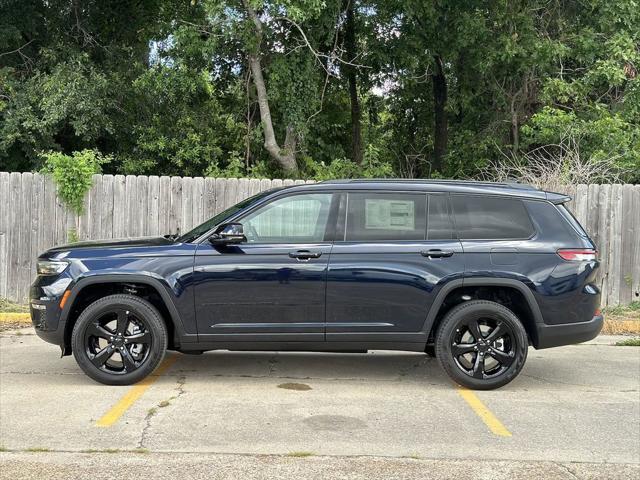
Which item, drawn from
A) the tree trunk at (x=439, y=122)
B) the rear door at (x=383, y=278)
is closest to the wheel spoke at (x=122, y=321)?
the rear door at (x=383, y=278)

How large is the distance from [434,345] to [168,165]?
11.1 m

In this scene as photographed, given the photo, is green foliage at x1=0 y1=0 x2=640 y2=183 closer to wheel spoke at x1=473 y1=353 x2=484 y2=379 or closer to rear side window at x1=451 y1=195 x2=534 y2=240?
rear side window at x1=451 y1=195 x2=534 y2=240

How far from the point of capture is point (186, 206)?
10844mm

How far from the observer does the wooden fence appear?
10664 mm

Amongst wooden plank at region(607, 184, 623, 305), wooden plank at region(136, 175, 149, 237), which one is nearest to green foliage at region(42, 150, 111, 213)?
wooden plank at region(136, 175, 149, 237)

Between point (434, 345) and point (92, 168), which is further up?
point (92, 168)

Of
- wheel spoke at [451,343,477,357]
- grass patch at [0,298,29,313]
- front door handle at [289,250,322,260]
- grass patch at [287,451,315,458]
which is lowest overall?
grass patch at [287,451,315,458]

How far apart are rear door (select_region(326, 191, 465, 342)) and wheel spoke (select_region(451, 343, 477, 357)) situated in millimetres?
290

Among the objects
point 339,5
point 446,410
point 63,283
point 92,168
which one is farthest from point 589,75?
point 63,283

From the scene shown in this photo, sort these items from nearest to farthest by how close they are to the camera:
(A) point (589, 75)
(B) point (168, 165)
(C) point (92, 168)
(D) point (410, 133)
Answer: (C) point (92, 168) < (A) point (589, 75) < (B) point (168, 165) < (D) point (410, 133)

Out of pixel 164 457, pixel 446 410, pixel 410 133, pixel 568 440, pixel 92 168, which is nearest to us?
pixel 164 457

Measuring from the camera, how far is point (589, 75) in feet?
48.4

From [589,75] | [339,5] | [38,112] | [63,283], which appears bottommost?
[63,283]

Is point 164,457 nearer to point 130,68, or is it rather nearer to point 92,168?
point 92,168
